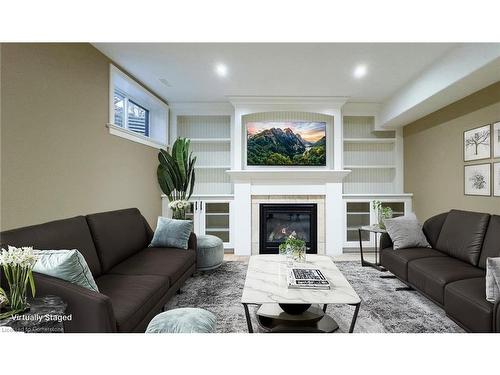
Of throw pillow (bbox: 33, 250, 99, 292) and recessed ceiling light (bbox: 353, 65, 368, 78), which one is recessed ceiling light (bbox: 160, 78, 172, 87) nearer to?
recessed ceiling light (bbox: 353, 65, 368, 78)

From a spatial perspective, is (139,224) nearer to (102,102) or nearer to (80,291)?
(102,102)

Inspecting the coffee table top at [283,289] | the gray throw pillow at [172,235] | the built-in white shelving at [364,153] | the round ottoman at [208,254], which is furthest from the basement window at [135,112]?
the built-in white shelving at [364,153]

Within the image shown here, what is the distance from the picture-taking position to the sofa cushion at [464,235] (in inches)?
100

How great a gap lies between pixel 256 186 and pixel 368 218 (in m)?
2.04

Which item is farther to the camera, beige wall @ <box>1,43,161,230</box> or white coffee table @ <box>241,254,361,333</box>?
beige wall @ <box>1,43,161,230</box>

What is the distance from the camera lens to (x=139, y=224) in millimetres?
3102

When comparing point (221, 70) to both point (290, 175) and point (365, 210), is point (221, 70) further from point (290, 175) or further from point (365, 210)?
point (365, 210)

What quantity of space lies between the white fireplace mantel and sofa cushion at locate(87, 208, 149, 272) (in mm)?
1809

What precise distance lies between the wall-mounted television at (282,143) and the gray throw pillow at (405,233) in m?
1.86

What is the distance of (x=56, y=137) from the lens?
2.28 metres

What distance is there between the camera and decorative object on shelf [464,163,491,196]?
299 centimetres

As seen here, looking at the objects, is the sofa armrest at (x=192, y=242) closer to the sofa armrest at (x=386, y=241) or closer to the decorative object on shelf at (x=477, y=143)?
the sofa armrest at (x=386, y=241)

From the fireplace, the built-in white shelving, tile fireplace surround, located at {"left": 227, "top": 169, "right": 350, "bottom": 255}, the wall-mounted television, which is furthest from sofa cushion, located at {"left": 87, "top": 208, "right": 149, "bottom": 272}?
the built-in white shelving
